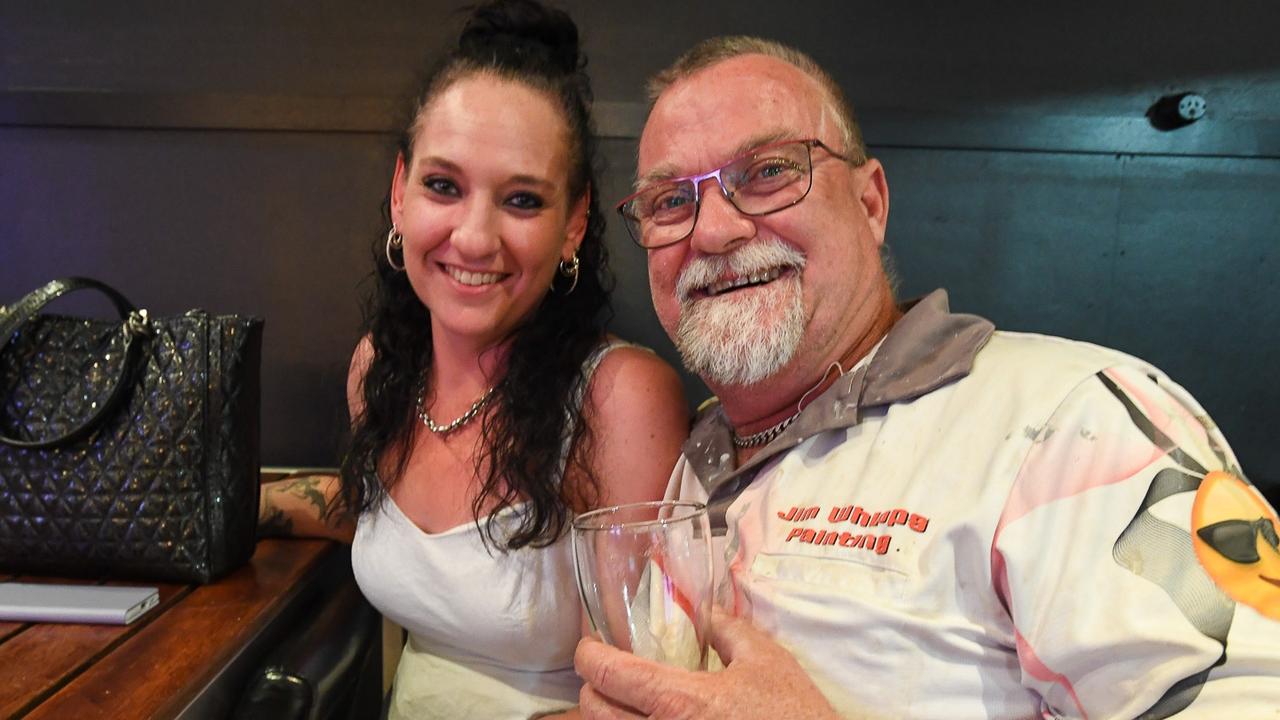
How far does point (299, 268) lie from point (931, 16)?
65.7 inches

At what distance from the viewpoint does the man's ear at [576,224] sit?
1407 millimetres

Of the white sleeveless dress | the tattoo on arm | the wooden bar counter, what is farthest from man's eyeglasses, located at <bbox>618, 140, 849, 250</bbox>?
the tattoo on arm

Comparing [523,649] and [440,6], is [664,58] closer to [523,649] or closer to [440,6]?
[440,6]

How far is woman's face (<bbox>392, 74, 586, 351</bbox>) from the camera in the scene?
1.27 metres

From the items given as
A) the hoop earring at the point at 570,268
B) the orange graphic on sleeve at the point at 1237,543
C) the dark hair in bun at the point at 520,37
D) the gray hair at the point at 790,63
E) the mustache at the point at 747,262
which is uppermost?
the dark hair in bun at the point at 520,37

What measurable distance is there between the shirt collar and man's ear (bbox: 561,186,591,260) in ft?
1.83

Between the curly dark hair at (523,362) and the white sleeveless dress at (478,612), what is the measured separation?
41mm

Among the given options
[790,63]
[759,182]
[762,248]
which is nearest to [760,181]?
[759,182]

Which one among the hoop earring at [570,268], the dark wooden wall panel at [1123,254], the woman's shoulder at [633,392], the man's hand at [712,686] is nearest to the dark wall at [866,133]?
the dark wooden wall panel at [1123,254]

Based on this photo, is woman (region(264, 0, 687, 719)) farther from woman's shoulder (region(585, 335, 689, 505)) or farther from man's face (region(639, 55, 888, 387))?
man's face (region(639, 55, 888, 387))

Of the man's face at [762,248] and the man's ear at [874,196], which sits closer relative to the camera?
the man's face at [762,248]

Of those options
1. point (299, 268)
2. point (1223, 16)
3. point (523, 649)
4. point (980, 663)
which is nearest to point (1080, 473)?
point (980, 663)

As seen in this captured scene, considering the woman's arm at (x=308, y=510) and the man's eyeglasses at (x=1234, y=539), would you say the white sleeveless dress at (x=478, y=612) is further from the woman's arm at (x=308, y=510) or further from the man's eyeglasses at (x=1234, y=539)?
the man's eyeglasses at (x=1234, y=539)

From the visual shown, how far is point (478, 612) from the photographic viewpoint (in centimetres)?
123
